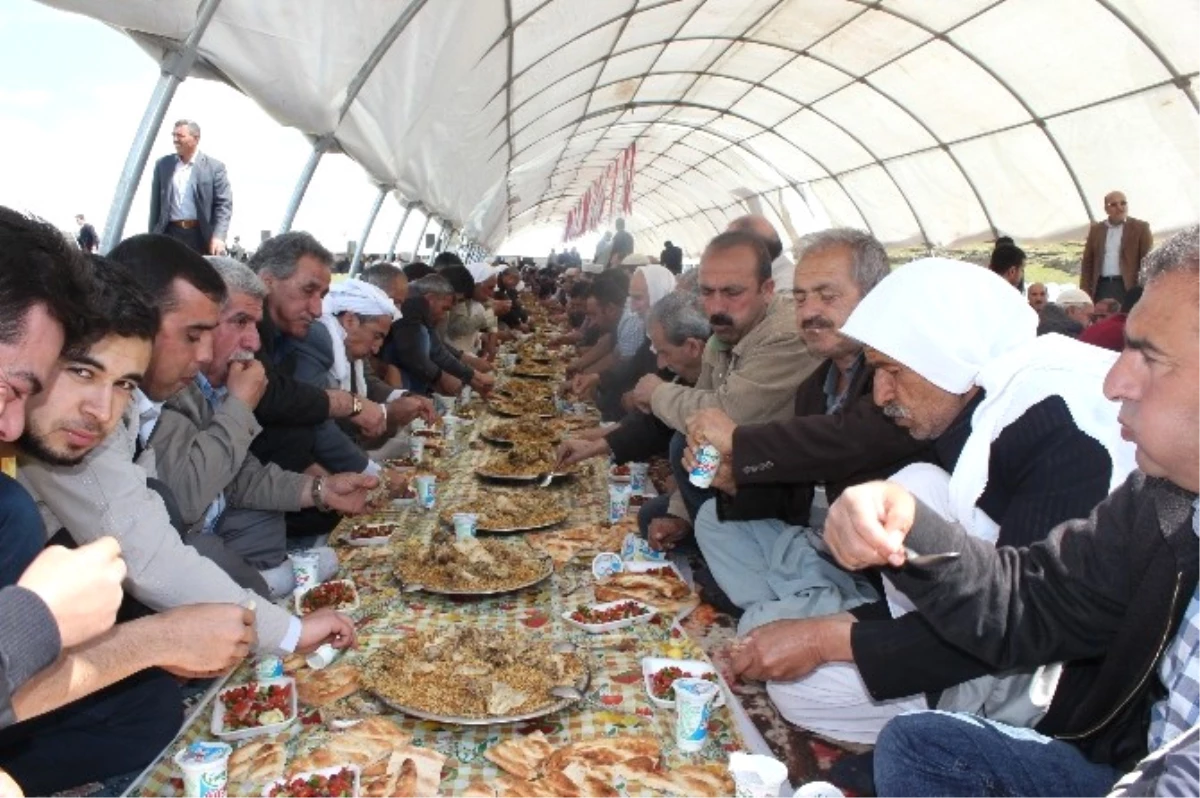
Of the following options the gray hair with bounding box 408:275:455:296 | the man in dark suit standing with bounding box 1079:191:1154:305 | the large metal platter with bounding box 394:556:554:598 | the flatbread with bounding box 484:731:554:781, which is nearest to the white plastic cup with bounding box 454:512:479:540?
the large metal platter with bounding box 394:556:554:598

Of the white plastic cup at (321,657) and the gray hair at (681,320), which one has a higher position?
the gray hair at (681,320)

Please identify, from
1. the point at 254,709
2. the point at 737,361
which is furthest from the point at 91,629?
the point at 737,361

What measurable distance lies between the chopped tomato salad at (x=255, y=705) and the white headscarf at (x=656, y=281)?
5972 mm

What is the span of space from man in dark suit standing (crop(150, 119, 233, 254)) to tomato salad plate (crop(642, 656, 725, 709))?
20.1 ft

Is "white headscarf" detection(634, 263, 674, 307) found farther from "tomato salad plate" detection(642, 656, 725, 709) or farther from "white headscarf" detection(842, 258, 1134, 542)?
"tomato salad plate" detection(642, 656, 725, 709)

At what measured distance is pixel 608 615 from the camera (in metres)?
2.89

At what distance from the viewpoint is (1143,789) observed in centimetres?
148

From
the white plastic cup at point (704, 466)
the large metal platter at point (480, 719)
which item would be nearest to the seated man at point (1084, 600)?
the large metal platter at point (480, 719)

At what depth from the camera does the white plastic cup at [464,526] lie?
141 inches

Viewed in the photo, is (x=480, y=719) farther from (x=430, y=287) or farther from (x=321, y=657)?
(x=430, y=287)

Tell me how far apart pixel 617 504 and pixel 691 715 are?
198 centimetres

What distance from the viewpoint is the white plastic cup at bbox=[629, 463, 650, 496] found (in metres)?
4.62

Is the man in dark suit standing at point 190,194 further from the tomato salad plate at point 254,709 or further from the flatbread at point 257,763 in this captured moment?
the flatbread at point 257,763

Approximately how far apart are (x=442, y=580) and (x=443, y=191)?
9.45 metres
